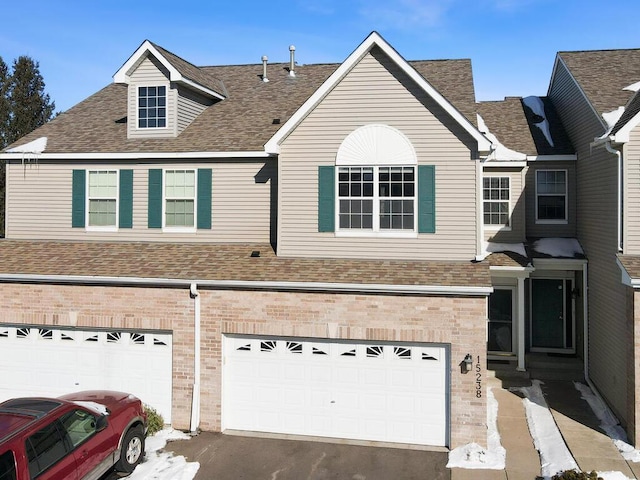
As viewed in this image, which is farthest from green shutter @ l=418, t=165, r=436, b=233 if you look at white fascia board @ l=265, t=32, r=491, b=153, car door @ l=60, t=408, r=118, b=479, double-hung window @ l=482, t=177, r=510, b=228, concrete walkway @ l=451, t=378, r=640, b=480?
car door @ l=60, t=408, r=118, b=479

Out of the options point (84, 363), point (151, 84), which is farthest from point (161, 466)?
point (151, 84)

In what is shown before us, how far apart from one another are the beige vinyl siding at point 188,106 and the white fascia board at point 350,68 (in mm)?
4315

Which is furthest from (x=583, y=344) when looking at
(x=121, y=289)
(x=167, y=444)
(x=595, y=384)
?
(x=121, y=289)

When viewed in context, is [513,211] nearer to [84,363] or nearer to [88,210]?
[88,210]

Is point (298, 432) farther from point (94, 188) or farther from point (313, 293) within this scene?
point (94, 188)

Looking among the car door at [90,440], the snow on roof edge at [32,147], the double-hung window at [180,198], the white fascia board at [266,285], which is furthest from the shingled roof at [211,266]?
the car door at [90,440]

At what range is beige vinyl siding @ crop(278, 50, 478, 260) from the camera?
1289cm

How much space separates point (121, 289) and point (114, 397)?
2797 millimetres

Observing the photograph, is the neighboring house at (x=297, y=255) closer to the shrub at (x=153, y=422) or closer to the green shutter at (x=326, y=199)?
the green shutter at (x=326, y=199)

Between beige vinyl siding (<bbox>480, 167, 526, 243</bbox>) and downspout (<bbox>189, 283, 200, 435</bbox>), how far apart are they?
9.69 meters

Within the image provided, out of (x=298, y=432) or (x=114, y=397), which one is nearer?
(x=114, y=397)

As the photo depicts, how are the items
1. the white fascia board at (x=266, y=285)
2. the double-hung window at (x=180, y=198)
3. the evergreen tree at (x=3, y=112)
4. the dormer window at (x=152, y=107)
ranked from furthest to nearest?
the evergreen tree at (x=3, y=112), the dormer window at (x=152, y=107), the double-hung window at (x=180, y=198), the white fascia board at (x=266, y=285)

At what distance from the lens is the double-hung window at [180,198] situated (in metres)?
15.2

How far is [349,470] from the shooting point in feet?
34.2
